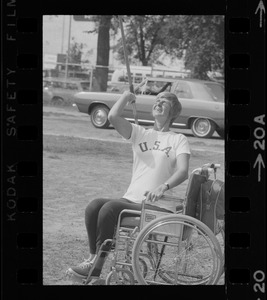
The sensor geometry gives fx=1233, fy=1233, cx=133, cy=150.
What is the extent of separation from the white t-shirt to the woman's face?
10 centimetres

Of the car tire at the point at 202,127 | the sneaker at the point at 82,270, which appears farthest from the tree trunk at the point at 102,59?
the sneaker at the point at 82,270

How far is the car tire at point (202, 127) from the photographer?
22.0 feet

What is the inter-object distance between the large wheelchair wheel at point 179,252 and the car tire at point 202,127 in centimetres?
47

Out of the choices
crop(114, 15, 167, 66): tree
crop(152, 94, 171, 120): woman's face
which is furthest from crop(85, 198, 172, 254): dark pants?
crop(114, 15, 167, 66): tree

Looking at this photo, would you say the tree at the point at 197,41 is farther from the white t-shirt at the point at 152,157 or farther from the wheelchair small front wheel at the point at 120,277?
the wheelchair small front wheel at the point at 120,277

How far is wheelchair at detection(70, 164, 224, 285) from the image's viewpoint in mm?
6785

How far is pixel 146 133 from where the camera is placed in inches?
270

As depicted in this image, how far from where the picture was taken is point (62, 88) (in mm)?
6809
